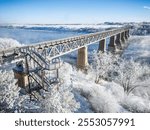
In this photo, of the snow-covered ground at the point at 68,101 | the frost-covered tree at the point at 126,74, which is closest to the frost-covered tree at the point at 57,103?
the snow-covered ground at the point at 68,101

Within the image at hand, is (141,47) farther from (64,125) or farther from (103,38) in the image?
(64,125)

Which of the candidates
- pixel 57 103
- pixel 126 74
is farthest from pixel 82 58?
pixel 57 103

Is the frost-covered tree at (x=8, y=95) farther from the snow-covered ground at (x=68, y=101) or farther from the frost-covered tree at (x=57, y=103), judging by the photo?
the frost-covered tree at (x=57, y=103)

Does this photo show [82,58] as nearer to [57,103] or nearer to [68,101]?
[68,101]

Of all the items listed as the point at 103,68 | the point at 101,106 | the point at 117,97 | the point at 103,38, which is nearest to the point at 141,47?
the point at 103,38

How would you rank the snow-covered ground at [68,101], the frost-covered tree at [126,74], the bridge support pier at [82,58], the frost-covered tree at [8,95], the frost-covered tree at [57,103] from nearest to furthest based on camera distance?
the frost-covered tree at [57,103] → the snow-covered ground at [68,101] → the frost-covered tree at [8,95] → the frost-covered tree at [126,74] → the bridge support pier at [82,58]

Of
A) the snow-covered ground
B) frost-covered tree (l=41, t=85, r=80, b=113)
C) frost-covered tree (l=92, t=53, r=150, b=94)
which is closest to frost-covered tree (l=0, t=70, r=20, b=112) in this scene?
the snow-covered ground

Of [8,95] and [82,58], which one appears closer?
[8,95]

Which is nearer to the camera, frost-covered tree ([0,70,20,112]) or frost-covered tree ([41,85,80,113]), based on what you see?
frost-covered tree ([41,85,80,113])

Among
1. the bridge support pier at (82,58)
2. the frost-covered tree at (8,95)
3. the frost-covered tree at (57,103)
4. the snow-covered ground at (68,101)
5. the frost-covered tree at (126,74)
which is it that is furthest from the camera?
the bridge support pier at (82,58)

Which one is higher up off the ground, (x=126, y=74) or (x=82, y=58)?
(x=82, y=58)

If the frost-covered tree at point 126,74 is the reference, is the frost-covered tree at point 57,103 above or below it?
above

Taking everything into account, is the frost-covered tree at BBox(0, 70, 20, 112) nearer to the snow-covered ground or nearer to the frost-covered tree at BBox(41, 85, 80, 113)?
the snow-covered ground

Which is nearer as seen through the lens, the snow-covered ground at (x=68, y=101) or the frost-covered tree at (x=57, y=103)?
the frost-covered tree at (x=57, y=103)
